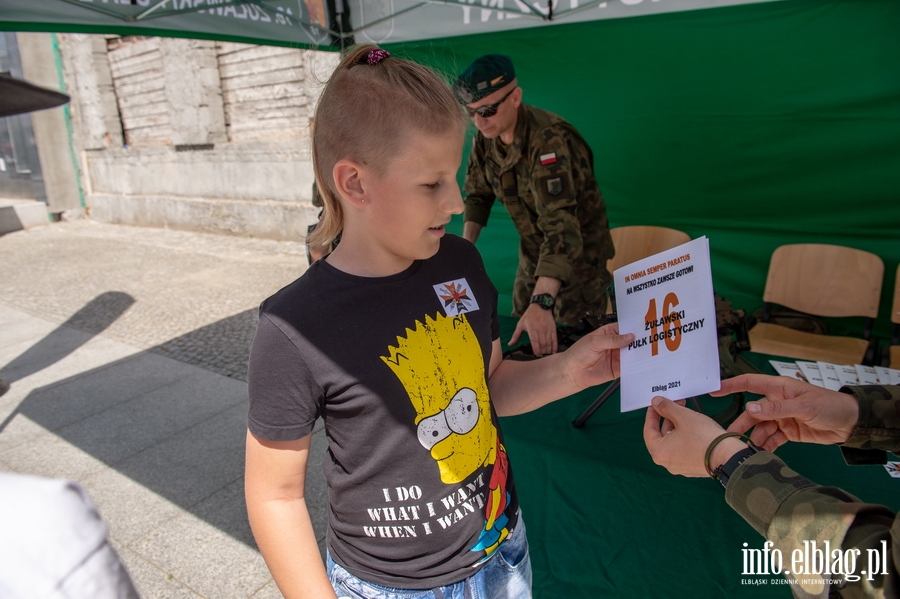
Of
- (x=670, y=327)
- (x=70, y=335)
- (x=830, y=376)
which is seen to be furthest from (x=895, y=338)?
(x=70, y=335)

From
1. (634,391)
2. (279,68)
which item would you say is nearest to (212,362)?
(634,391)

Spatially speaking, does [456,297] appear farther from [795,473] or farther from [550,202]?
[550,202]

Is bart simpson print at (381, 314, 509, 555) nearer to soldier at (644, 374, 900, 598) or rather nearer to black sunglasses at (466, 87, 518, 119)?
soldier at (644, 374, 900, 598)

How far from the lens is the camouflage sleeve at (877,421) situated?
115 cm

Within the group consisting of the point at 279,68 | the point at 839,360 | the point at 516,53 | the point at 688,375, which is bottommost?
the point at 839,360

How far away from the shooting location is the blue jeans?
980 millimetres

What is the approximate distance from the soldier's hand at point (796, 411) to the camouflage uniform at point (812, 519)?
26 centimetres

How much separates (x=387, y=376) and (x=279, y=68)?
7827 millimetres

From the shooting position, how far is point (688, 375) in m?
1.02

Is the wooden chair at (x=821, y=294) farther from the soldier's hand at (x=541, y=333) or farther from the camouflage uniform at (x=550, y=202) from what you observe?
the soldier's hand at (x=541, y=333)

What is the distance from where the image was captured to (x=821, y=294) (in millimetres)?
3387

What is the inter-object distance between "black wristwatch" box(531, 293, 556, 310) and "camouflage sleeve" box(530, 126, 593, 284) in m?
0.19

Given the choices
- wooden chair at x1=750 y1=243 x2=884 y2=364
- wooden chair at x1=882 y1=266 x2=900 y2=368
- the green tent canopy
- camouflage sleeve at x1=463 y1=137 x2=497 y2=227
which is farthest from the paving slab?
wooden chair at x1=882 y1=266 x2=900 y2=368

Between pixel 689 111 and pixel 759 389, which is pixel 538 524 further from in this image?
pixel 689 111
